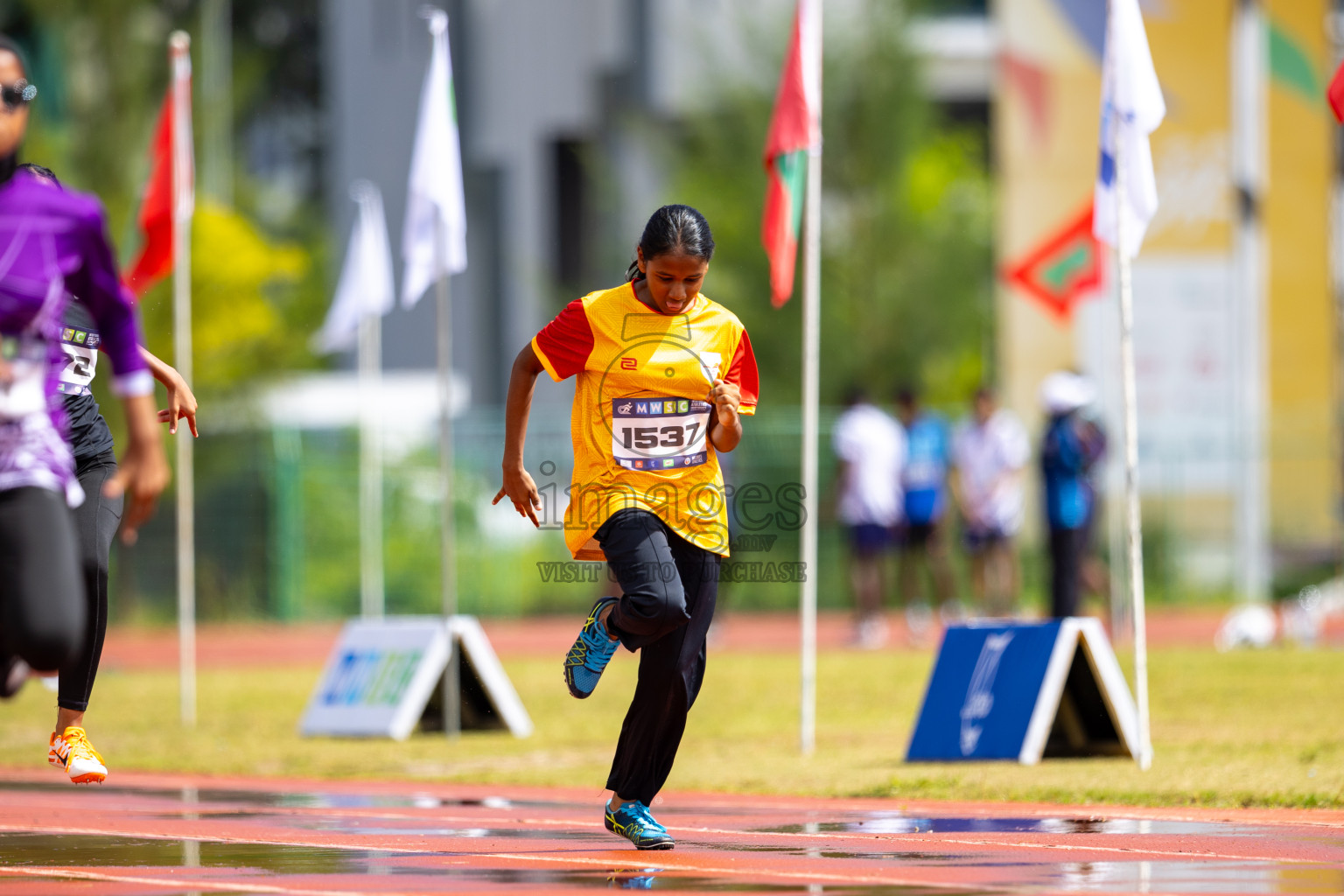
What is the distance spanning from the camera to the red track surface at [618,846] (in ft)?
22.2

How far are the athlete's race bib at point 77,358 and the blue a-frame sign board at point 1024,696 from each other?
513cm

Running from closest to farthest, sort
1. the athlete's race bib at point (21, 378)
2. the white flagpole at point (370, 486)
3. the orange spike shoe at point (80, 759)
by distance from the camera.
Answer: the athlete's race bib at point (21, 378) → the orange spike shoe at point (80, 759) → the white flagpole at point (370, 486)

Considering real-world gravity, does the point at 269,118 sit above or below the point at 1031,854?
above

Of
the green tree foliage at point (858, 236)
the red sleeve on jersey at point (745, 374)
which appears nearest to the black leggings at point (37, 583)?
the red sleeve on jersey at point (745, 374)

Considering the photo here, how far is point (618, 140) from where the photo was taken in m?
36.4

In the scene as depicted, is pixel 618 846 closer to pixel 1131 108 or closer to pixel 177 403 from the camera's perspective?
pixel 177 403

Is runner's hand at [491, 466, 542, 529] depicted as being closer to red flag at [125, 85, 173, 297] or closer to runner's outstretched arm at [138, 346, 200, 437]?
runner's outstretched arm at [138, 346, 200, 437]

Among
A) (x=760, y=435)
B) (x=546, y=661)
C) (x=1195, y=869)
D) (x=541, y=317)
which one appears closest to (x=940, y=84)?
(x=541, y=317)

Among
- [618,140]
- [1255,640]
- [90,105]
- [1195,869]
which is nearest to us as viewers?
[1195,869]

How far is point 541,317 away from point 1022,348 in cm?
1209

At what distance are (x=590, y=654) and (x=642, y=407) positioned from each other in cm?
92

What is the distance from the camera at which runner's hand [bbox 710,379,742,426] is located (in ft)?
24.8

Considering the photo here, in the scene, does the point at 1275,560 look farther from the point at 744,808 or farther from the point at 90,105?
the point at 744,808

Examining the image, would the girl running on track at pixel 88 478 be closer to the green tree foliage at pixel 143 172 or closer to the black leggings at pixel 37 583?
the black leggings at pixel 37 583
